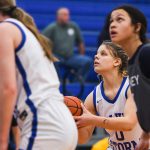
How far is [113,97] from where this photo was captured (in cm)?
504

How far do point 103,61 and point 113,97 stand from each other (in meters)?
0.32

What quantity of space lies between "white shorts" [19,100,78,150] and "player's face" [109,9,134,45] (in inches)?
81.6

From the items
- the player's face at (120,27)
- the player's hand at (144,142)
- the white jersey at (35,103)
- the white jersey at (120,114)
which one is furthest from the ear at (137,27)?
the white jersey at (35,103)

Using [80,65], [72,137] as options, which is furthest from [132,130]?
[80,65]

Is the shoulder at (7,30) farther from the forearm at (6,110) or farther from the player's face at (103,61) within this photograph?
the player's face at (103,61)

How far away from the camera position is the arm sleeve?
12.1 ft

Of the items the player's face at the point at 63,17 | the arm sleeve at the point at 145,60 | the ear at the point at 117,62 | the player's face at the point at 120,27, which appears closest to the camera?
the arm sleeve at the point at 145,60

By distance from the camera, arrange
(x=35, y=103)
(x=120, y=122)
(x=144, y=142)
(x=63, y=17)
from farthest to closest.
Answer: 1. (x=63, y=17)
2. (x=120, y=122)
3. (x=144, y=142)
4. (x=35, y=103)

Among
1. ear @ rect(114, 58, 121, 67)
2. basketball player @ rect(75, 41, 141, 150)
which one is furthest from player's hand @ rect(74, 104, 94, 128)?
ear @ rect(114, 58, 121, 67)

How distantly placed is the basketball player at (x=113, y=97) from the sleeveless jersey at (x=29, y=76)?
1.36 meters

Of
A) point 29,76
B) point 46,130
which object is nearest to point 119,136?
point 46,130

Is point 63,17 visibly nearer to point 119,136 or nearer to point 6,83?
point 119,136

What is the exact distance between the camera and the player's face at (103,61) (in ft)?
16.5

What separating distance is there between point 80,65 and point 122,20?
221 inches
